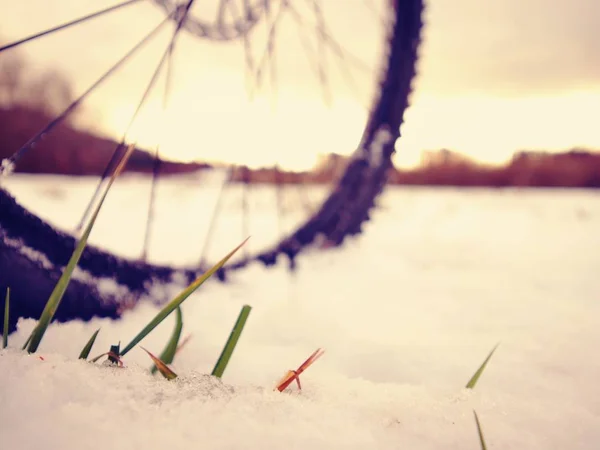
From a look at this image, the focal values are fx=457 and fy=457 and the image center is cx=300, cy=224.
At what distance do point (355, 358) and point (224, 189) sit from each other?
27.3 inches

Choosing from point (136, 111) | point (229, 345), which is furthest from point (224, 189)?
point (229, 345)

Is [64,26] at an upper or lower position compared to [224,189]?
upper

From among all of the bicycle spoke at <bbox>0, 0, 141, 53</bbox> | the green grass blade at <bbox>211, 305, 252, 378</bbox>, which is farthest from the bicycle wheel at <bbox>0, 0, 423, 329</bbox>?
the green grass blade at <bbox>211, 305, 252, 378</bbox>

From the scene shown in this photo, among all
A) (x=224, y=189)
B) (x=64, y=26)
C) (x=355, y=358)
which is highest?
(x=64, y=26)

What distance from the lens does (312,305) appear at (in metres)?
0.96

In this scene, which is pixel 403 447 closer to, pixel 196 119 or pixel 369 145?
pixel 369 145

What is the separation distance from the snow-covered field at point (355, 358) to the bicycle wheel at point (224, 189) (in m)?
0.05

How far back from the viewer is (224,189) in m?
1.25

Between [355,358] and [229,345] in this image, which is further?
[355,358]

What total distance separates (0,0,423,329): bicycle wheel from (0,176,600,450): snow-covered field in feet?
0.16

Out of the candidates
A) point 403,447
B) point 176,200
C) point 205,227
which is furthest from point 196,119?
point 176,200

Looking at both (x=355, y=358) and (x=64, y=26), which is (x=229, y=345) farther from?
(x=64, y=26)

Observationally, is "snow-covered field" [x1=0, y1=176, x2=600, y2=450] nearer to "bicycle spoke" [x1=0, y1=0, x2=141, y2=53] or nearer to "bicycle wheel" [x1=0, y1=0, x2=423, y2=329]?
"bicycle wheel" [x1=0, y1=0, x2=423, y2=329]

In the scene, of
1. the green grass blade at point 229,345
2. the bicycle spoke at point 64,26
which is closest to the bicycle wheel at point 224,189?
the bicycle spoke at point 64,26
